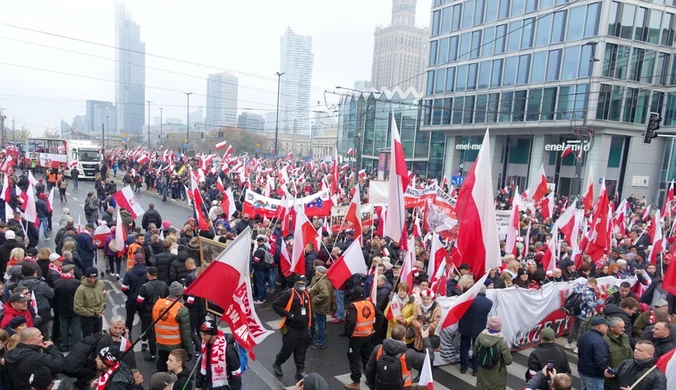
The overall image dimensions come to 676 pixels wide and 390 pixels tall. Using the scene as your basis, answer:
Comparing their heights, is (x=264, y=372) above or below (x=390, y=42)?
below

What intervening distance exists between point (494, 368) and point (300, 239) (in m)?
4.43

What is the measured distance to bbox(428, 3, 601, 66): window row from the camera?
33.0 m

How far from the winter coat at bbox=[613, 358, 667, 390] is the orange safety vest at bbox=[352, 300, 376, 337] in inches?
120

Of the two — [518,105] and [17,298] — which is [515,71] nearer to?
[518,105]

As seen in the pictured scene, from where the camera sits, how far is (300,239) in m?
9.05

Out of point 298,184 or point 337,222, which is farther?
point 298,184

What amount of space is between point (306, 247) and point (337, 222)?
4.23 meters

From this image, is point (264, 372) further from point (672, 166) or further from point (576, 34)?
point (672, 166)

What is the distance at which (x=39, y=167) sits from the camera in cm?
3641

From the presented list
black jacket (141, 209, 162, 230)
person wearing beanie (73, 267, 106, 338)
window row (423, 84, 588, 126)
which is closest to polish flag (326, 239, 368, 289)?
person wearing beanie (73, 267, 106, 338)

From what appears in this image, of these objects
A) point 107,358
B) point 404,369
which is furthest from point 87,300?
point 404,369

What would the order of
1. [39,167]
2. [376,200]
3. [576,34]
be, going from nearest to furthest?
[376,200] → [576,34] → [39,167]

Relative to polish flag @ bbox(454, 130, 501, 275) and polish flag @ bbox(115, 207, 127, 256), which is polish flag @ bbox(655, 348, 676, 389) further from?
polish flag @ bbox(115, 207, 127, 256)

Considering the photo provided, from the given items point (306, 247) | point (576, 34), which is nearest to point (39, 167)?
point (306, 247)
